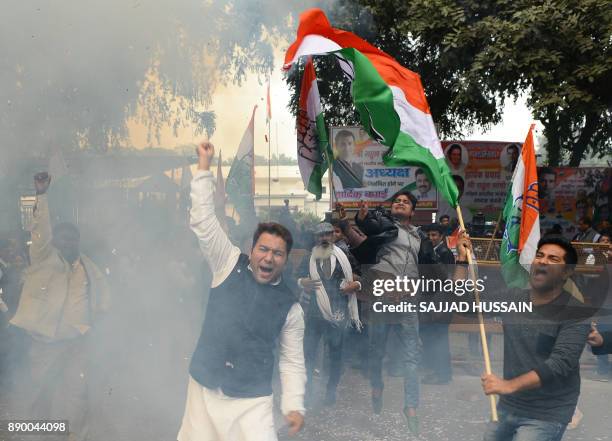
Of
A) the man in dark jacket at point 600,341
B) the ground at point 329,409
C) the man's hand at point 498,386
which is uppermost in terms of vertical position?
the man in dark jacket at point 600,341

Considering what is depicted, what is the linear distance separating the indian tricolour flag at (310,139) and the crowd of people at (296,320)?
0.37 meters

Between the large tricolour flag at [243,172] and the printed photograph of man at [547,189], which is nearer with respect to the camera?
the large tricolour flag at [243,172]

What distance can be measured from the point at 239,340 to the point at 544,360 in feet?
4.01

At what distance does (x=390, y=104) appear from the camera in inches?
172

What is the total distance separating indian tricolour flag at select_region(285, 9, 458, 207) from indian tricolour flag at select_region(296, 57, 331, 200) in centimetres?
85

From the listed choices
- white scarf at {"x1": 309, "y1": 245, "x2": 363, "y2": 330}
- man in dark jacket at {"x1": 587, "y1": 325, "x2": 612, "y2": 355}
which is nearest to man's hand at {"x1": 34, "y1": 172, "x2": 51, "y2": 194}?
white scarf at {"x1": 309, "y1": 245, "x2": 363, "y2": 330}

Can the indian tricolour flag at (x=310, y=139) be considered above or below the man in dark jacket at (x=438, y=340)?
above

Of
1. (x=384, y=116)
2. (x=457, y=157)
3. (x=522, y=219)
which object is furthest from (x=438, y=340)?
(x=457, y=157)

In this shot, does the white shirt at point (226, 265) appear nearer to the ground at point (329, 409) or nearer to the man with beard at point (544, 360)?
A: the man with beard at point (544, 360)

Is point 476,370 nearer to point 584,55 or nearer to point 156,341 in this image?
point 156,341

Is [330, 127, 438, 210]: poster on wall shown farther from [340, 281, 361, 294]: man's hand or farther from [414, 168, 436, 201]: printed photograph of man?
[340, 281, 361, 294]: man's hand

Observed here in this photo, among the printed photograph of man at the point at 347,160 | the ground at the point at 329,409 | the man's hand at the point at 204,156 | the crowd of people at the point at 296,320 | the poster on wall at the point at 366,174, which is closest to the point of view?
the crowd of people at the point at 296,320

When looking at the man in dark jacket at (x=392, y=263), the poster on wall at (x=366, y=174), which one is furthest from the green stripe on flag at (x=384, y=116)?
the poster on wall at (x=366, y=174)

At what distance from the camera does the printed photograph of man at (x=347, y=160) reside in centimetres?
919
